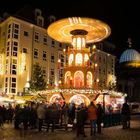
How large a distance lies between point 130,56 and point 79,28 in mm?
64800

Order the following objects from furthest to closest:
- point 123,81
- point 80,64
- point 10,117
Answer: point 123,81
point 80,64
point 10,117

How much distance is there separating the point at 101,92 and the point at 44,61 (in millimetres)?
26329

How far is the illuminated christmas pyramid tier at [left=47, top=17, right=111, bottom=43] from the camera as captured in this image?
40.6 m

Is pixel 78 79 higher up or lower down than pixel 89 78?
lower down

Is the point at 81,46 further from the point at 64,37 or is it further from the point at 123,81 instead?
the point at 123,81

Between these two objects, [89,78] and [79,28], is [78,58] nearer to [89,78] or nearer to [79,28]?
[89,78]

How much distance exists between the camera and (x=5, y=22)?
188 ft

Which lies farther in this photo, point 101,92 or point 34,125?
point 101,92

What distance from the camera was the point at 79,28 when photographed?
4359 centimetres

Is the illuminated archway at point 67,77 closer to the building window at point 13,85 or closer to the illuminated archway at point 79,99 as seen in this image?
the illuminated archway at point 79,99

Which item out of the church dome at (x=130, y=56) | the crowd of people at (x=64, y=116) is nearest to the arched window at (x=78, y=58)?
the crowd of people at (x=64, y=116)

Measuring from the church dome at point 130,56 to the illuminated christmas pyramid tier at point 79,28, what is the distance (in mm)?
58508

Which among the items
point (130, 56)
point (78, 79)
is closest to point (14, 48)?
point (78, 79)

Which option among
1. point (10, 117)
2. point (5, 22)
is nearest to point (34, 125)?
point (10, 117)
